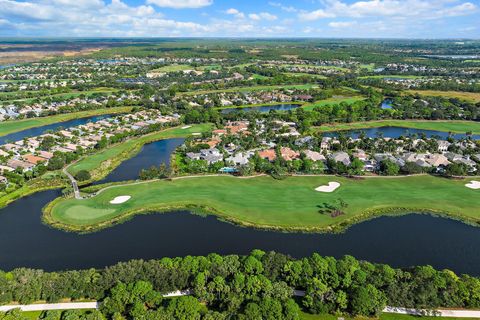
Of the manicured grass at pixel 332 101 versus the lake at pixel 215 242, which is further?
the manicured grass at pixel 332 101

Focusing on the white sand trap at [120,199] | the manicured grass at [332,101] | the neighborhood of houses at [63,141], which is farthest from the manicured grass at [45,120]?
the manicured grass at [332,101]

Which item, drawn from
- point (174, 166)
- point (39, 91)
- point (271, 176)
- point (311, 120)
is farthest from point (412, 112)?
point (39, 91)

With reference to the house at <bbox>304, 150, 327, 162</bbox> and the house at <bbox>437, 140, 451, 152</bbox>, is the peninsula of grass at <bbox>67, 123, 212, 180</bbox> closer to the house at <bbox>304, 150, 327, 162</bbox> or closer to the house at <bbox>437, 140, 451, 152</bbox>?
the house at <bbox>304, 150, 327, 162</bbox>

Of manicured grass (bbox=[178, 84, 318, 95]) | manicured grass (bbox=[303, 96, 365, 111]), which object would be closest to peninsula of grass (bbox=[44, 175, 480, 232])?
manicured grass (bbox=[303, 96, 365, 111])

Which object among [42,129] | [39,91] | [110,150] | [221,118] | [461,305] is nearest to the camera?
[461,305]

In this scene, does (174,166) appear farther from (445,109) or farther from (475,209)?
(445,109)

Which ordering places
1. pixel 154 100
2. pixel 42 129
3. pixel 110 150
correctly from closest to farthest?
pixel 110 150, pixel 42 129, pixel 154 100

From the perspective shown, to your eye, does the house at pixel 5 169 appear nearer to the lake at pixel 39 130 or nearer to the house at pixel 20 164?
the house at pixel 20 164
